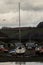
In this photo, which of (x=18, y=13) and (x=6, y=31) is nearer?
(x=6, y=31)

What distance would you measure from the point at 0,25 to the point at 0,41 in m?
0.72

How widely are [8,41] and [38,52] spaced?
1.32 metres

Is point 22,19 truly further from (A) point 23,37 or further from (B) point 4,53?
(B) point 4,53

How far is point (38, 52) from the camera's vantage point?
22.4 ft

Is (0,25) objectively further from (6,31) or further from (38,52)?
(38,52)

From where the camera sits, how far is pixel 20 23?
23.6 feet

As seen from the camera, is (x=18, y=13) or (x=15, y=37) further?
(x=18, y=13)

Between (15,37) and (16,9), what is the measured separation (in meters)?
1.24

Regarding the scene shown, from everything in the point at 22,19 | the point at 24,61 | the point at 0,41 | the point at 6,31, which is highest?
the point at 22,19

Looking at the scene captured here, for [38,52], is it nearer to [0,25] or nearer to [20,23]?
[20,23]

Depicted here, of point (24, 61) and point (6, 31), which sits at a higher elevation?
point (6, 31)

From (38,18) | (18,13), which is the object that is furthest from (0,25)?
(38,18)

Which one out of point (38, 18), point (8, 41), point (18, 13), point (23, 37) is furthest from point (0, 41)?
point (38, 18)

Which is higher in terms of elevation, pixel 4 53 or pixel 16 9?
pixel 16 9
